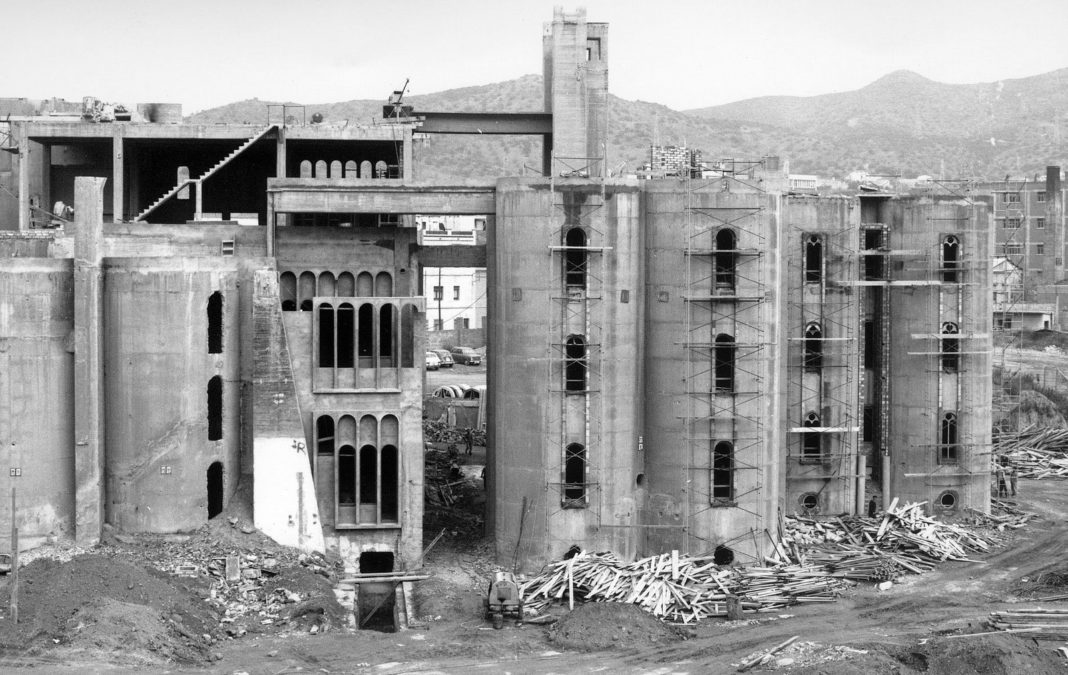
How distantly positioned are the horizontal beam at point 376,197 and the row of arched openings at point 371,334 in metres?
3.55

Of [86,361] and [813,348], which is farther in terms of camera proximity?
[813,348]

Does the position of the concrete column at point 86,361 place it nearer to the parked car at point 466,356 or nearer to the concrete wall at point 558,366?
the concrete wall at point 558,366

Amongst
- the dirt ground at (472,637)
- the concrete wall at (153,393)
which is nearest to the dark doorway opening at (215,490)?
the concrete wall at (153,393)

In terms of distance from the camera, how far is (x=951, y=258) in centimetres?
5903

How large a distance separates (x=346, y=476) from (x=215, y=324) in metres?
7.53

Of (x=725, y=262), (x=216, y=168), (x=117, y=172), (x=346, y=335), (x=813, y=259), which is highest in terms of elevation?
(x=117, y=172)

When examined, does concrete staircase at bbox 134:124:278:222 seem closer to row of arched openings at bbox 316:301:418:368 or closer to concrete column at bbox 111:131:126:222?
concrete column at bbox 111:131:126:222

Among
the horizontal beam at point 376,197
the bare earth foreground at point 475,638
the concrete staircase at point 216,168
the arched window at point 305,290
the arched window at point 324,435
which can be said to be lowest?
the bare earth foreground at point 475,638

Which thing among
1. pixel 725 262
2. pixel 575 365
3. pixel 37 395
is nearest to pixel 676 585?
pixel 575 365

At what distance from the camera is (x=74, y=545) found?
4734cm

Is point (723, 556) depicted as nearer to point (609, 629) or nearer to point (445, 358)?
point (609, 629)

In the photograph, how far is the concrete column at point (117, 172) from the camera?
5879cm

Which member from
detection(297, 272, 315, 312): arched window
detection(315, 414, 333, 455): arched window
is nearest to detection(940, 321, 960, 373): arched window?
detection(315, 414, 333, 455): arched window

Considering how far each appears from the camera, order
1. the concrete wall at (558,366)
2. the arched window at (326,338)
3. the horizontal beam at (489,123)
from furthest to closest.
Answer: the horizontal beam at (489,123) < the arched window at (326,338) < the concrete wall at (558,366)
